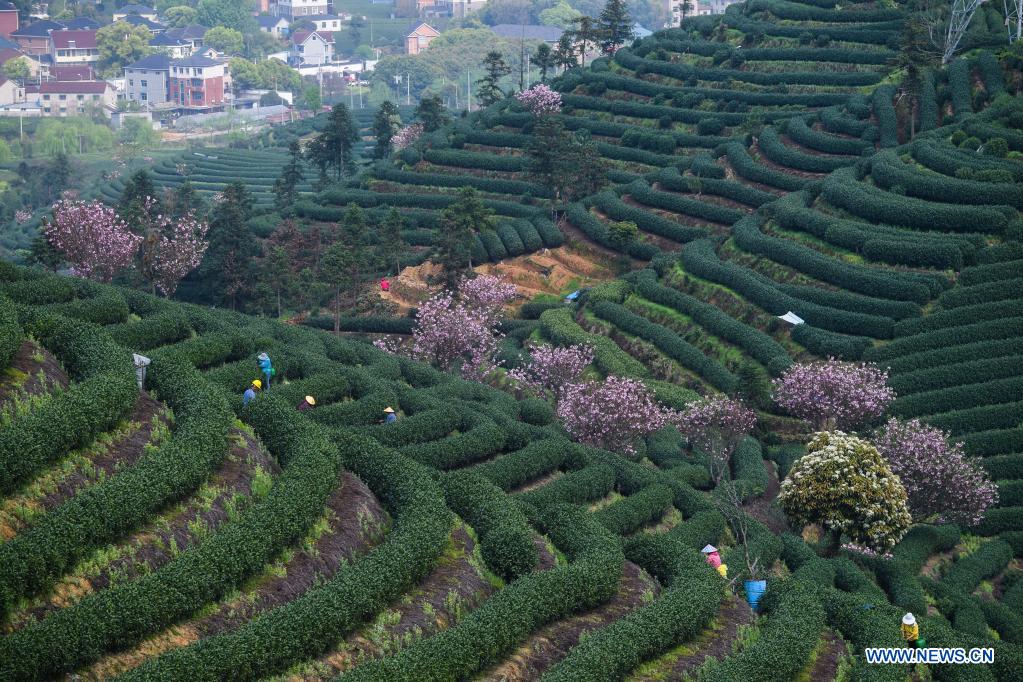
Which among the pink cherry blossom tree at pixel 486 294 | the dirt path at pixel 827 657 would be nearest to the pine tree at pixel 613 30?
the pink cherry blossom tree at pixel 486 294

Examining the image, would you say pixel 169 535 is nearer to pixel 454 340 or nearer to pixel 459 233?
pixel 454 340

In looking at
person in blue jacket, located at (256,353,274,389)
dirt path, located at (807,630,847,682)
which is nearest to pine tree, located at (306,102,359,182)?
person in blue jacket, located at (256,353,274,389)

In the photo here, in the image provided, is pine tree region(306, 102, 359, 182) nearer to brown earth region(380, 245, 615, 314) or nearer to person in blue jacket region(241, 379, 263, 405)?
brown earth region(380, 245, 615, 314)

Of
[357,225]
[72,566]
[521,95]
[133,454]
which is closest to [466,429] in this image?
[133,454]

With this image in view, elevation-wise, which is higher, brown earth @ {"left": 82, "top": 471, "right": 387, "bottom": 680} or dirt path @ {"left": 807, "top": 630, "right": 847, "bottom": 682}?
brown earth @ {"left": 82, "top": 471, "right": 387, "bottom": 680}

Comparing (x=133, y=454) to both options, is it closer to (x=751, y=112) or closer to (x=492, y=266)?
(x=492, y=266)

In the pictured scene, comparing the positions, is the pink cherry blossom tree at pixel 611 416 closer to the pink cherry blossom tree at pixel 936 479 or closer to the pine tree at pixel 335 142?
the pink cherry blossom tree at pixel 936 479
